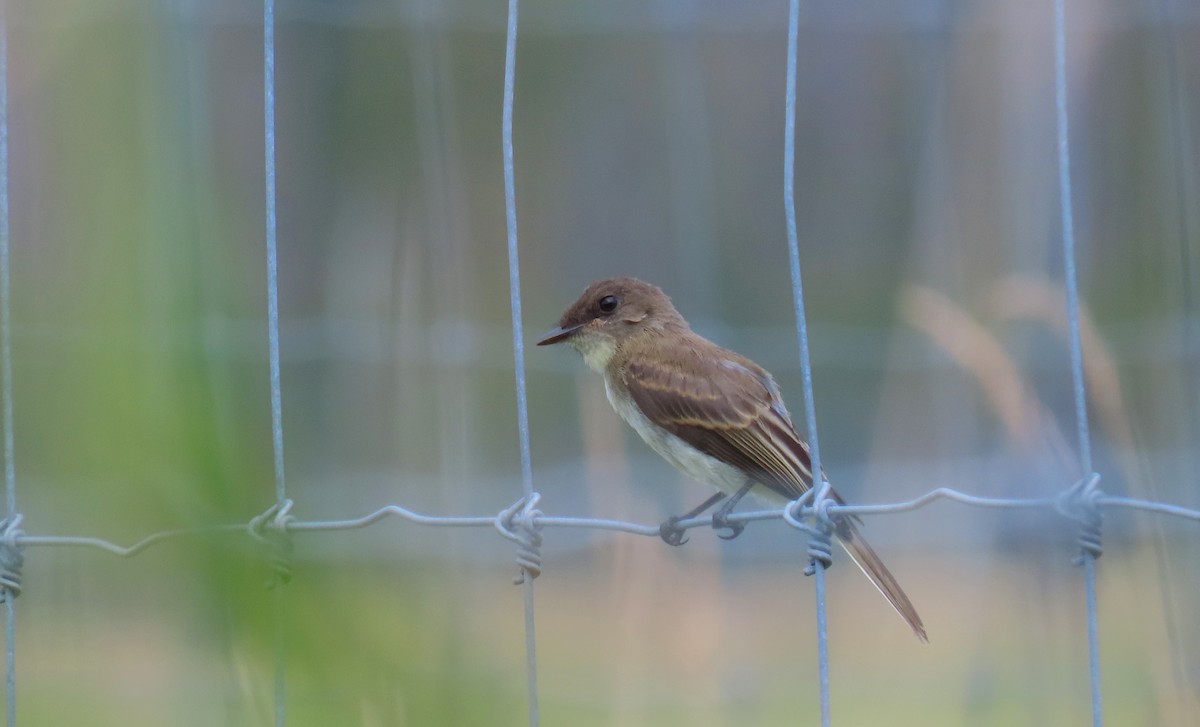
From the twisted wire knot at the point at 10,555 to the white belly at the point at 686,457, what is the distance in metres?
1.46

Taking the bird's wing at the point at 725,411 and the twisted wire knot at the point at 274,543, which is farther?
the bird's wing at the point at 725,411

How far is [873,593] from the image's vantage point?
5.24m

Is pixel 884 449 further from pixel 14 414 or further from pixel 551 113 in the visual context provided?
pixel 14 414

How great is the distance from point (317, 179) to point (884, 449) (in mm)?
2461

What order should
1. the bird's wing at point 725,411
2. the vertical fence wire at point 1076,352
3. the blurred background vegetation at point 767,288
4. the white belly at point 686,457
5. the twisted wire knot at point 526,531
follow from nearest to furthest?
the vertical fence wire at point 1076,352 < the twisted wire knot at point 526,531 < the bird's wing at point 725,411 < the white belly at point 686,457 < the blurred background vegetation at point 767,288

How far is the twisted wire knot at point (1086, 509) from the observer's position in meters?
1.30

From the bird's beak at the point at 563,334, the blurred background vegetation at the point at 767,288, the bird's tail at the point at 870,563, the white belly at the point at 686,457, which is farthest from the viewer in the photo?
the blurred background vegetation at the point at 767,288

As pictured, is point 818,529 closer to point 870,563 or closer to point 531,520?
point 531,520

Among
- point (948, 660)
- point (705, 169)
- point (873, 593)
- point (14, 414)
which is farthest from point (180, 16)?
point (705, 169)

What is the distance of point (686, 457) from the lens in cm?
260

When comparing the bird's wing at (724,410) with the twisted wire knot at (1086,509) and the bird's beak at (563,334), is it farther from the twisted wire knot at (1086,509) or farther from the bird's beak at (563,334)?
the twisted wire knot at (1086,509)

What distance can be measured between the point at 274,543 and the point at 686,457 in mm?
2152

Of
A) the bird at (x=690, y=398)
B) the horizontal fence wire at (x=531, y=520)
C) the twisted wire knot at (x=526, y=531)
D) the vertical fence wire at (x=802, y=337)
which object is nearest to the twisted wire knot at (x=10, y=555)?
the horizontal fence wire at (x=531, y=520)

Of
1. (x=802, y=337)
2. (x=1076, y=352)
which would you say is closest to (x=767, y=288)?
(x=802, y=337)
